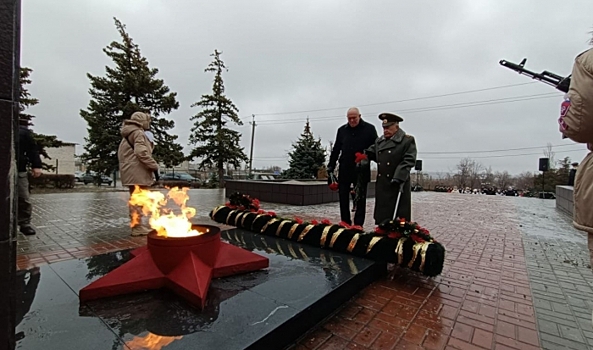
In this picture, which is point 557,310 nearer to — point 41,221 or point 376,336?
point 376,336

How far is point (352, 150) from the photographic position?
3842mm

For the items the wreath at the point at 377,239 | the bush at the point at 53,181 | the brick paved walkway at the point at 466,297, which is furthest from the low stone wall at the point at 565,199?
the bush at the point at 53,181

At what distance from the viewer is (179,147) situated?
616 inches

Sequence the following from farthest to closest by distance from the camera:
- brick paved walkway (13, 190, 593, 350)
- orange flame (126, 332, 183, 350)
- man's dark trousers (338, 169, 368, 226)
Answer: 1. man's dark trousers (338, 169, 368, 226)
2. brick paved walkway (13, 190, 593, 350)
3. orange flame (126, 332, 183, 350)

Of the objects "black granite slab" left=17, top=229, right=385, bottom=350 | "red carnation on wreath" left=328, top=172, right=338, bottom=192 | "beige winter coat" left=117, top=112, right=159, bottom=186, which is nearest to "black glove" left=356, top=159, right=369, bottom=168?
"red carnation on wreath" left=328, top=172, right=338, bottom=192

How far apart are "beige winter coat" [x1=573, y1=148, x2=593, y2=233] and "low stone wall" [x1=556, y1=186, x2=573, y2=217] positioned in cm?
867

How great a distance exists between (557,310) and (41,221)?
262 inches

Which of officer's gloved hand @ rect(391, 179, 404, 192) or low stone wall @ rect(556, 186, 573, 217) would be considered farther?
low stone wall @ rect(556, 186, 573, 217)

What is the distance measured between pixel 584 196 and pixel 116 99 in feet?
55.5

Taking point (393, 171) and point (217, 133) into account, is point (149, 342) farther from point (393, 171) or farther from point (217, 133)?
point (217, 133)

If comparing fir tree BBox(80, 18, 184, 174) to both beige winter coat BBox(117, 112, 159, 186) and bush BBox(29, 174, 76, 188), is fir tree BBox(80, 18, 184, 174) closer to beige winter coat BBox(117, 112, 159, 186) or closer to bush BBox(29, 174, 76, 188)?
bush BBox(29, 174, 76, 188)

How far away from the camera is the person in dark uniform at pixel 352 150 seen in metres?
3.81

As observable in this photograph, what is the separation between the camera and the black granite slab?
4.68 ft

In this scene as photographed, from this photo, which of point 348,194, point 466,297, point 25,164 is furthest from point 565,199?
point 25,164
